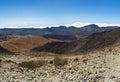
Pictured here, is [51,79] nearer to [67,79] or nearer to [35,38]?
[67,79]

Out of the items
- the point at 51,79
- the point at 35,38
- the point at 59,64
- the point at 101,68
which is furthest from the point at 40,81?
the point at 35,38

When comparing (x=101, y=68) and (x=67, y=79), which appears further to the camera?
(x=101, y=68)

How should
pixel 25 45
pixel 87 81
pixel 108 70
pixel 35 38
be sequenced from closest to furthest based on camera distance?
pixel 87 81 → pixel 108 70 → pixel 25 45 → pixel 35 38

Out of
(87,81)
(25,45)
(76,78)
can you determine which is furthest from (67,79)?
(25,45)

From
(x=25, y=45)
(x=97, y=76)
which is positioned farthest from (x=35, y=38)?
(x=97, y=76)

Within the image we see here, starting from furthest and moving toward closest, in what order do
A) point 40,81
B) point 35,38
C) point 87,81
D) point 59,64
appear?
point 35,38 → point 59,64 → point 40,81 → point 87,81

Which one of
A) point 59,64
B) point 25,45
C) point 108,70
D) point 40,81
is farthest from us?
point 25,45

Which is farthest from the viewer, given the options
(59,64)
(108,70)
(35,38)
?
(35,38)

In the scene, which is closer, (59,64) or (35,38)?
(59,64)

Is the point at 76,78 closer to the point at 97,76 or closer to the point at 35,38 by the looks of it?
the point at 97,76
